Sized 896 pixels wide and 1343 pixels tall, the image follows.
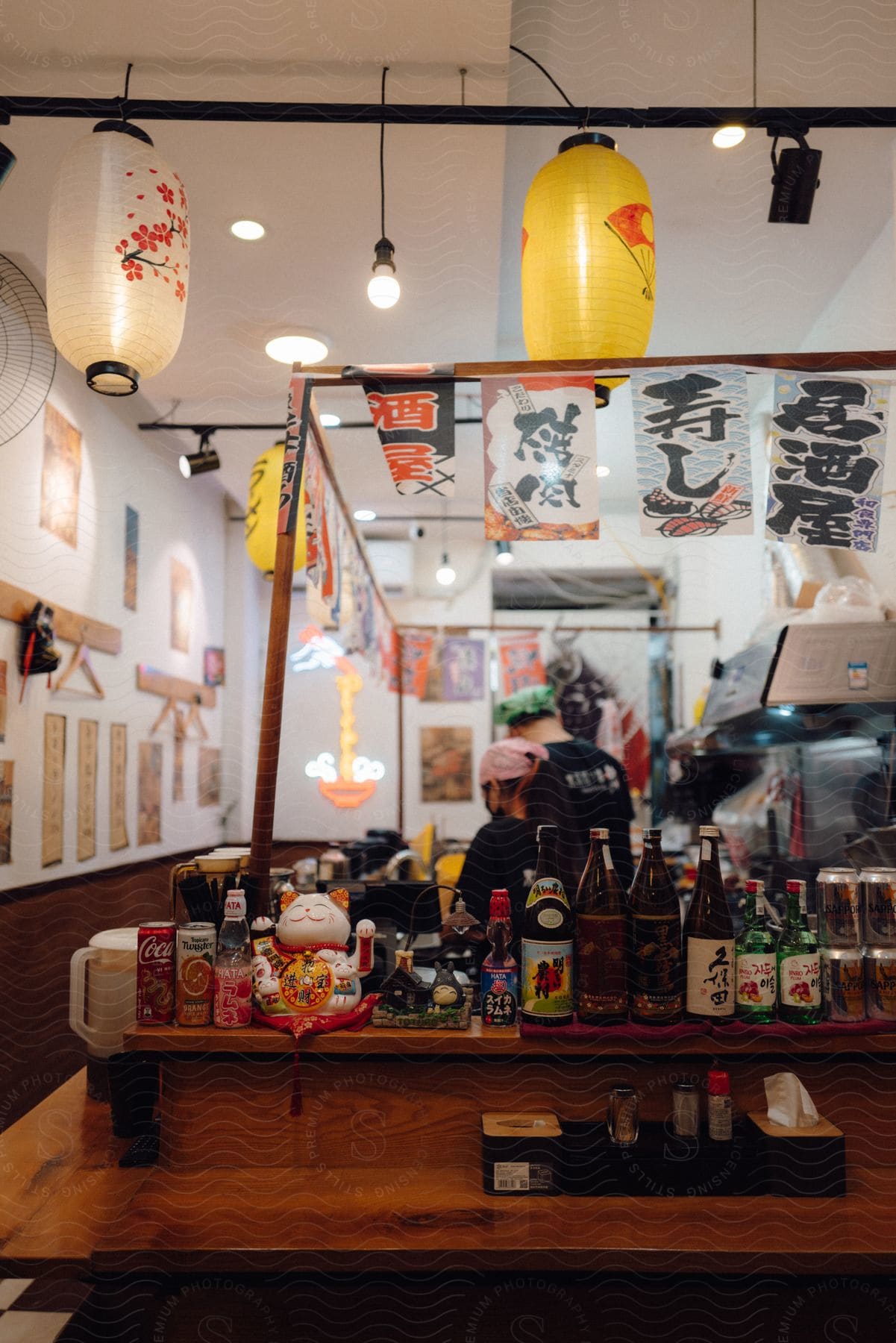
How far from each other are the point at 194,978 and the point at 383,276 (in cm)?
190

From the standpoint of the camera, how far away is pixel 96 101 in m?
2.47

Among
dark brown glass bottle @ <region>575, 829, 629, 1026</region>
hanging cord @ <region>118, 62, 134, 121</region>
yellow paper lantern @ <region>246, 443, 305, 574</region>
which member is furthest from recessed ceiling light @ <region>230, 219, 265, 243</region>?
dark brown glass bottle @ <region>575, 829, 629, 1026</region>

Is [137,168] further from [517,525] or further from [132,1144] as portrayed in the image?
[132,1144]

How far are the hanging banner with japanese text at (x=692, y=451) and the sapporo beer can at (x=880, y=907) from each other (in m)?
0.77

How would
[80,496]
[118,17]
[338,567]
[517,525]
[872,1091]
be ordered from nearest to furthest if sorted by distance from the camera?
[872,1091] < [517,525] < [118,17] < [338,567] < [80,496]

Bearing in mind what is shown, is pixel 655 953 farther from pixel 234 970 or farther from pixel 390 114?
pixel 390 114

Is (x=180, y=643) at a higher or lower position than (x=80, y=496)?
lower

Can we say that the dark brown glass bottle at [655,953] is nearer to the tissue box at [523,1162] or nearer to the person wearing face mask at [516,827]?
the tissue box at [523,1162]

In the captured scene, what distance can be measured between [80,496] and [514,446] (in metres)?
2.69

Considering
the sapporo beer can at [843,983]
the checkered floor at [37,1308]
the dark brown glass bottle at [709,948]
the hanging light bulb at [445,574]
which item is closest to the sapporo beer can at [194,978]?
the dark brown glass bottle at [709,948]

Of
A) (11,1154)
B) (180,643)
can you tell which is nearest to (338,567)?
(11,1154)

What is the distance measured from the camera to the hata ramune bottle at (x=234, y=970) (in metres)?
1.67

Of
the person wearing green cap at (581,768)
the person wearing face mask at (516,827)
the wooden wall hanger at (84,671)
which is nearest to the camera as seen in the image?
the person wearing face mask at (516,827)

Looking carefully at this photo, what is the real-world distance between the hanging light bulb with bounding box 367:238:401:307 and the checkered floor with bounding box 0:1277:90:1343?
2670 millimetres
